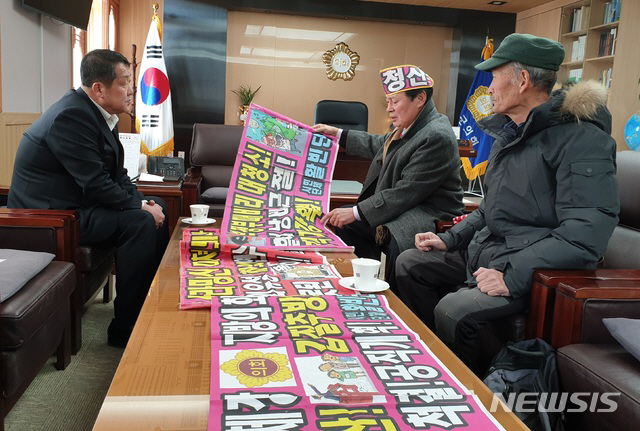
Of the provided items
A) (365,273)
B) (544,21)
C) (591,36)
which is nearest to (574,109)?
(365,273)

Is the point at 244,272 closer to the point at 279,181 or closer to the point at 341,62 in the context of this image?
the point at 279,181

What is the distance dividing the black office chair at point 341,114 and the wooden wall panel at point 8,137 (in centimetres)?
259

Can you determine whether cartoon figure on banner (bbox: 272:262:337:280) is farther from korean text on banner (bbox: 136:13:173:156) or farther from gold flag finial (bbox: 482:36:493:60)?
gold flag finial (bbox: 482:36:493:60)

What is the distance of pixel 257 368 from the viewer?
3.43 ft

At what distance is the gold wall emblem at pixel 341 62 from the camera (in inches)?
295

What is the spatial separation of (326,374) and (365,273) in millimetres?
527

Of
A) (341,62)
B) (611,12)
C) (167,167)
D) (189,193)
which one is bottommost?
(189,193)

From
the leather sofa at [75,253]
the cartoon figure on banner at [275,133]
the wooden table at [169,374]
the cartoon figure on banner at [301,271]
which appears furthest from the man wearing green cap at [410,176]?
the wooden table at [169,374]

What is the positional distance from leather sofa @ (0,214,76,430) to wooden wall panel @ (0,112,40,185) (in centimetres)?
158

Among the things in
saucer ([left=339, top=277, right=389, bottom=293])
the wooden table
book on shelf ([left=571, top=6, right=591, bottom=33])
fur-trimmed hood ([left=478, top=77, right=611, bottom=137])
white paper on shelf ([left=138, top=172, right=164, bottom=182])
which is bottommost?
the wooden table

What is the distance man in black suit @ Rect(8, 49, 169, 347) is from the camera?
232 cm

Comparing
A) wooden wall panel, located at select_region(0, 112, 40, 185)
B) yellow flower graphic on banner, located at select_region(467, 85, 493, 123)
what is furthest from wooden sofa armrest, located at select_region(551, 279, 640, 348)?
yellow flower graphic on banner, located at select_region(467, 85, 493, 123)

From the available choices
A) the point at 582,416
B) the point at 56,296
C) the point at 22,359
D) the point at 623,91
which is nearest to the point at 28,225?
the point at 56,296

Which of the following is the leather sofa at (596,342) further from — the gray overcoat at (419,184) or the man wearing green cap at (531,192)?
the gray overcoat at (419,184)
